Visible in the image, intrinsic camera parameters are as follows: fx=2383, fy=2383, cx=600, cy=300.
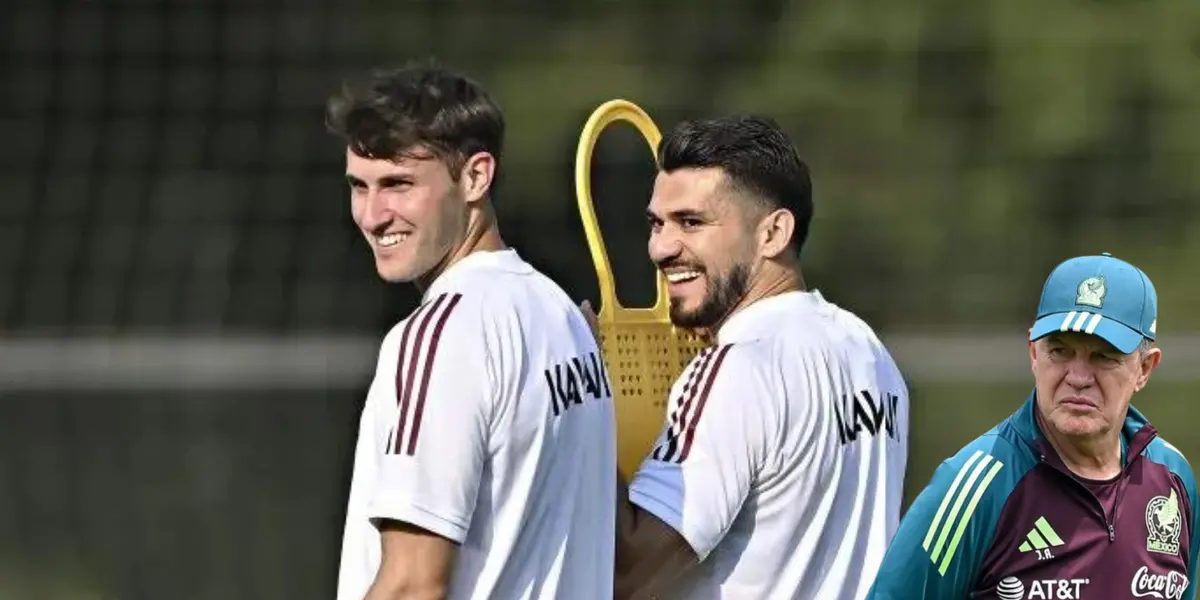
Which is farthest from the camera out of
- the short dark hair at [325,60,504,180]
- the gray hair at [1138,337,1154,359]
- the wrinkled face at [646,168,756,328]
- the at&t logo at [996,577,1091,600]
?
the wrinkled face at [646,168,756,328]

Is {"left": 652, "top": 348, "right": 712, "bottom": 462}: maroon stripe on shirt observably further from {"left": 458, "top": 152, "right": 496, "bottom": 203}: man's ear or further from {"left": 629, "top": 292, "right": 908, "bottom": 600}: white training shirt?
{"left": 458, "top": 152, "right": 496, "bottom": 203}: man's ear

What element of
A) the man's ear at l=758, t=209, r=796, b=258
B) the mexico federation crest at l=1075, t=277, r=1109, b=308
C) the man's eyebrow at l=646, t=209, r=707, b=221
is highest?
the man's eyebrow at l=646, t=209, r=707, b=221

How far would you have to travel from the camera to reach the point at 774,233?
360 cm

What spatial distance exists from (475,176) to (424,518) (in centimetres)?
50

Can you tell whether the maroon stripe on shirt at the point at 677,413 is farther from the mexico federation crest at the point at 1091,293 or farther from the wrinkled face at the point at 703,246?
the mexico federation crest at the point at 1091,293

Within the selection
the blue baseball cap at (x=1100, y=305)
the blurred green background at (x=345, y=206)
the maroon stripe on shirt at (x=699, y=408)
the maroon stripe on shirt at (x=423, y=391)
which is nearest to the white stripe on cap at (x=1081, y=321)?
the blue baseball cap at (x=1100, y=305)

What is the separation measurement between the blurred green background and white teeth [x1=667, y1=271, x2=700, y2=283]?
119 inches

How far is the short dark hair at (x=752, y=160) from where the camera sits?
142 inches

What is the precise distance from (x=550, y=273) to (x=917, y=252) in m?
1.34

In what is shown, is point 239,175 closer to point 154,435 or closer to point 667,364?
point 154,435

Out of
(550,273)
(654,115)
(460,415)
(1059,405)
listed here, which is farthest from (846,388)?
(654,115)

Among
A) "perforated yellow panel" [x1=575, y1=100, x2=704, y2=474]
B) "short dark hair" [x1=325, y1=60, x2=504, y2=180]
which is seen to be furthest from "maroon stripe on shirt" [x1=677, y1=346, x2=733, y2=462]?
"short dark hair" [x1=325, y1=60, x2=504, y2=180]

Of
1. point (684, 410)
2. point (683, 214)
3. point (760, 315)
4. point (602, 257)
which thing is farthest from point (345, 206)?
point (684, 410)

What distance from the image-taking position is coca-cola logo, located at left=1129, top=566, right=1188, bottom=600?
10.4 feet
